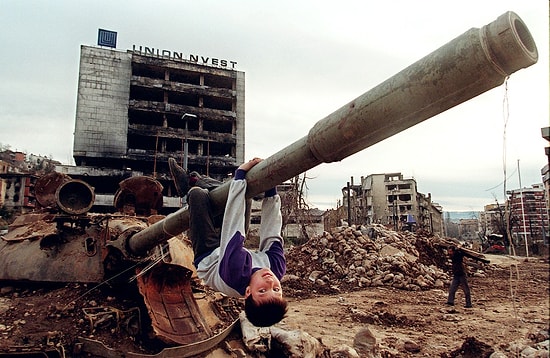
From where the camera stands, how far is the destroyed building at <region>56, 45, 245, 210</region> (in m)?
39.1

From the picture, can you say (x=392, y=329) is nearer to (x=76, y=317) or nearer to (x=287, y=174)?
(x=76, y=317)

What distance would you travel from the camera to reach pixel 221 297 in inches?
273

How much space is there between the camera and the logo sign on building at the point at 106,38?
44219 mm

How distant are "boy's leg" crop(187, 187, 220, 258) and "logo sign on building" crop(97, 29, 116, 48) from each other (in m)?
47.0

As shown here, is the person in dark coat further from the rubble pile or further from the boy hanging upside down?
the boy hanging upside down

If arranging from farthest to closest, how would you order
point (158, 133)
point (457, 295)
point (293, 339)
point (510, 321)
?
point (158, 133) < point (457, 295) < point (510, 321) < point (293, 339)

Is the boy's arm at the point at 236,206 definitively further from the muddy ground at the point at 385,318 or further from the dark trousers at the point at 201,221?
the muddy ground at the point at 385,318

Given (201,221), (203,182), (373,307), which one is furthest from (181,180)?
(373,307)

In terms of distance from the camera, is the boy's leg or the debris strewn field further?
the debris strewn field

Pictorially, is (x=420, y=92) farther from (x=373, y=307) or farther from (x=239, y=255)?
(x=373, y=307)

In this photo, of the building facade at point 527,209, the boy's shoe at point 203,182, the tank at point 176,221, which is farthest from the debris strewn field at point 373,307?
the boy's shoe at point 203,182

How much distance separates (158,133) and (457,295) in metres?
33.1

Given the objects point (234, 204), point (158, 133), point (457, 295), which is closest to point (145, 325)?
point (234, 204)

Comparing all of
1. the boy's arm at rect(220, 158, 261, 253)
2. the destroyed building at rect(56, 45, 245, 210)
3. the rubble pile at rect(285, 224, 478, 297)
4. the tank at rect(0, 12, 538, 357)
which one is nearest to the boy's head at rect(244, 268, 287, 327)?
the boy's arm at rect(220, 158, 261, 253)
